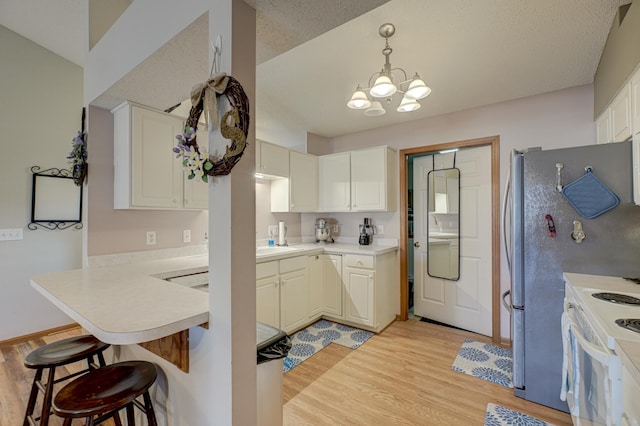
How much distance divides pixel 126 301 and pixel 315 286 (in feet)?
7.34

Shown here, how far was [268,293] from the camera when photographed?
8.76 ft

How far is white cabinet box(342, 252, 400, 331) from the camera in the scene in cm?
303

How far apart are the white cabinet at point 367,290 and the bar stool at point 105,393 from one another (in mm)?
2181

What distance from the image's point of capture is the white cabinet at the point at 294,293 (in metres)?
2.85

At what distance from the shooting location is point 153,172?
214cm

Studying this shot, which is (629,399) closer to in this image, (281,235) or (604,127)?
(604,127)

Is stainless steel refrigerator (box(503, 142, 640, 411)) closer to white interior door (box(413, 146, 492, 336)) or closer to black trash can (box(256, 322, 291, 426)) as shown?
white interior door (box(413, 146, 492, 336))

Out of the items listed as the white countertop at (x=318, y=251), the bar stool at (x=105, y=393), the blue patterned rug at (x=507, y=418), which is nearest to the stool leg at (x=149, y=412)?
the bar stool at (x=105, y=393)

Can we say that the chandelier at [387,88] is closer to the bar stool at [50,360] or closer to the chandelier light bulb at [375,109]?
the chandelier light bulb at [375,109]

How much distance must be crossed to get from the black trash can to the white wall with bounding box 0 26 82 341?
3.24 m

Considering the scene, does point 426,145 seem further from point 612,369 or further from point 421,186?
point 612,369

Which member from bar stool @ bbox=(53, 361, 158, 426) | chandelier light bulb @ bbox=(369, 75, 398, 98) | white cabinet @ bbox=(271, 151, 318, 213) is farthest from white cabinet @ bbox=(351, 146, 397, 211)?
bar stool @ bbox=(53, 361, 158, 426)

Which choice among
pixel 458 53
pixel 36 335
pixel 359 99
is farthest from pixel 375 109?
pixel 36 335

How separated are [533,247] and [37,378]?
303 cm
